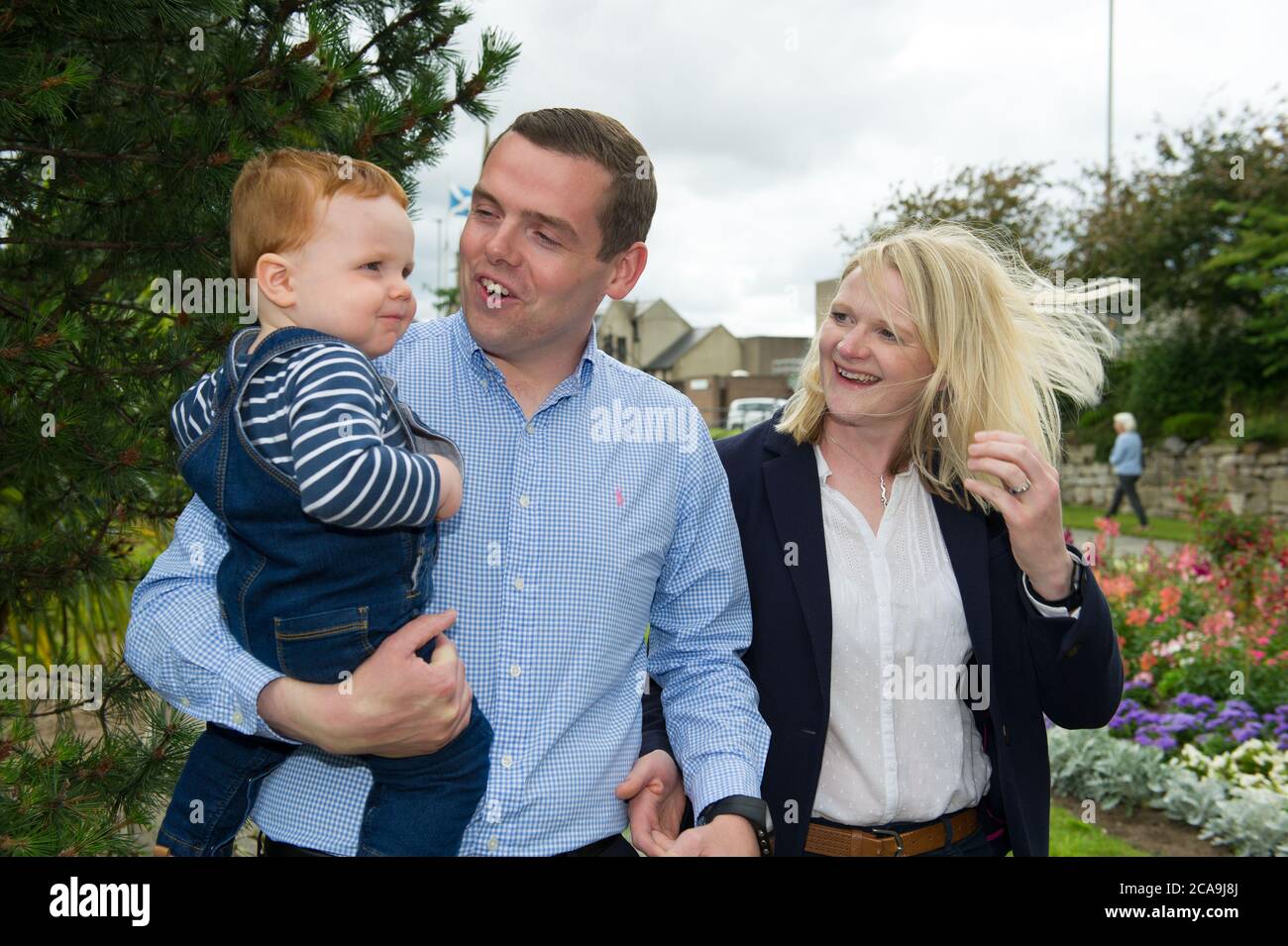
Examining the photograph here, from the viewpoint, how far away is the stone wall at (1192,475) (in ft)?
62.2

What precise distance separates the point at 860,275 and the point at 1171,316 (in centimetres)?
2319

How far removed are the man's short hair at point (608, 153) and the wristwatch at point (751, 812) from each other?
4.24ft

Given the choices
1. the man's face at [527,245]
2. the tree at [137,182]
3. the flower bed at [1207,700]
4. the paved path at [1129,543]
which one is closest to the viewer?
the man's face at [527,245]

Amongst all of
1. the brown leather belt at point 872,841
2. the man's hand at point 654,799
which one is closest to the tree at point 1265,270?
the brown leather belt at point 872,841

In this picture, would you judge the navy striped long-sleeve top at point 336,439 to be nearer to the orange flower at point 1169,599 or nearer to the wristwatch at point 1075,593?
the wristwatch at point 1075,593

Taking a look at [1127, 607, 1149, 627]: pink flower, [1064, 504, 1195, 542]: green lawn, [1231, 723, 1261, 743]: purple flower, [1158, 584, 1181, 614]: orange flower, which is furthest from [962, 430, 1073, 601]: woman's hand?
[1064, 504, 1195, 542]: green lawn

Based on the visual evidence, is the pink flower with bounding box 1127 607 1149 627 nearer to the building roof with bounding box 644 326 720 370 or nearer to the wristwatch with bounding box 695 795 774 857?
the wristwatch with bounding box 695 795 774 857

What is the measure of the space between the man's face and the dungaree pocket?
2.40 feet

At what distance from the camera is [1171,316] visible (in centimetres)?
2352

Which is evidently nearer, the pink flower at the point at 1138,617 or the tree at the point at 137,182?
the tree at the point at 137,182

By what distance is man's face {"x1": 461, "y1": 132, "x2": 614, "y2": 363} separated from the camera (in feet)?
8.00

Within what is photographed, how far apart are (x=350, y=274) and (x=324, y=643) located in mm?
718

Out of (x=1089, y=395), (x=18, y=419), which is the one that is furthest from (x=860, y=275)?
(x=18, y=419)

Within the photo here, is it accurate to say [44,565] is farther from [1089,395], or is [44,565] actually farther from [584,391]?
[1089,395]
